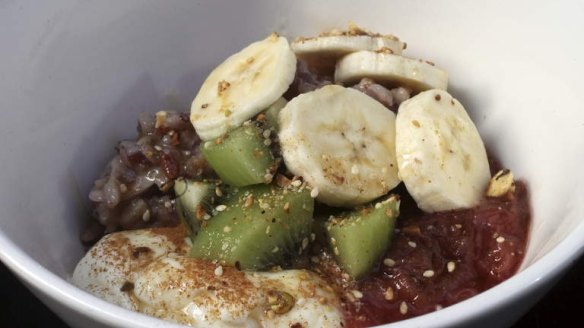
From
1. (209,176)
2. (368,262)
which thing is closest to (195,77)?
(209,176)

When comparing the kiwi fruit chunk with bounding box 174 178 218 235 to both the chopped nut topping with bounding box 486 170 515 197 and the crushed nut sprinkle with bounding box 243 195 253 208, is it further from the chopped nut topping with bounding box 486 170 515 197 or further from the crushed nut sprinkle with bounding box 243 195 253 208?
the chopped nut topping with bounding box 486 170 515 197

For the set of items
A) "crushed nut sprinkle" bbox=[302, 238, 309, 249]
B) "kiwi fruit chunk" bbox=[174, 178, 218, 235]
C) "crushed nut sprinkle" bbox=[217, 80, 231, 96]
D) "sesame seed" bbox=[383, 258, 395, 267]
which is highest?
"crushed nut sprinkle" bbox=[217, 80, 231, 96]

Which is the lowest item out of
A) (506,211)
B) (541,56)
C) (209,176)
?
(506,211)

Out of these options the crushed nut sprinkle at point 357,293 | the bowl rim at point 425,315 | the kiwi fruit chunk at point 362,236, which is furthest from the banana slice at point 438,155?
the bowl rim at point 425,315

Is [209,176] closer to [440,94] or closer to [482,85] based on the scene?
[440,94]

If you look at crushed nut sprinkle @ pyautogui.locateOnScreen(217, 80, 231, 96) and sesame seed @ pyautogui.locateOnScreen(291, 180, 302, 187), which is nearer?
sesame seed @ pyautogui.locateOnScreen(291, 180, 302, 187)

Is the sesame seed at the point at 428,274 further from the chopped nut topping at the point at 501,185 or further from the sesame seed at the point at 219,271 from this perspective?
the sesame seed at the point at 219,271

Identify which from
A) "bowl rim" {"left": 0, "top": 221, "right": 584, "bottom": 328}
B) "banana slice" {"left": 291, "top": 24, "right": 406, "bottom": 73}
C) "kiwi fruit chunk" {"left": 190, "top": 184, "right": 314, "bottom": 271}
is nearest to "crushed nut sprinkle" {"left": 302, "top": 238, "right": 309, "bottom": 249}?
"kiwi fruit chunk" {"left": 190, "top": 184, "right": 314, "bottom": 271}
